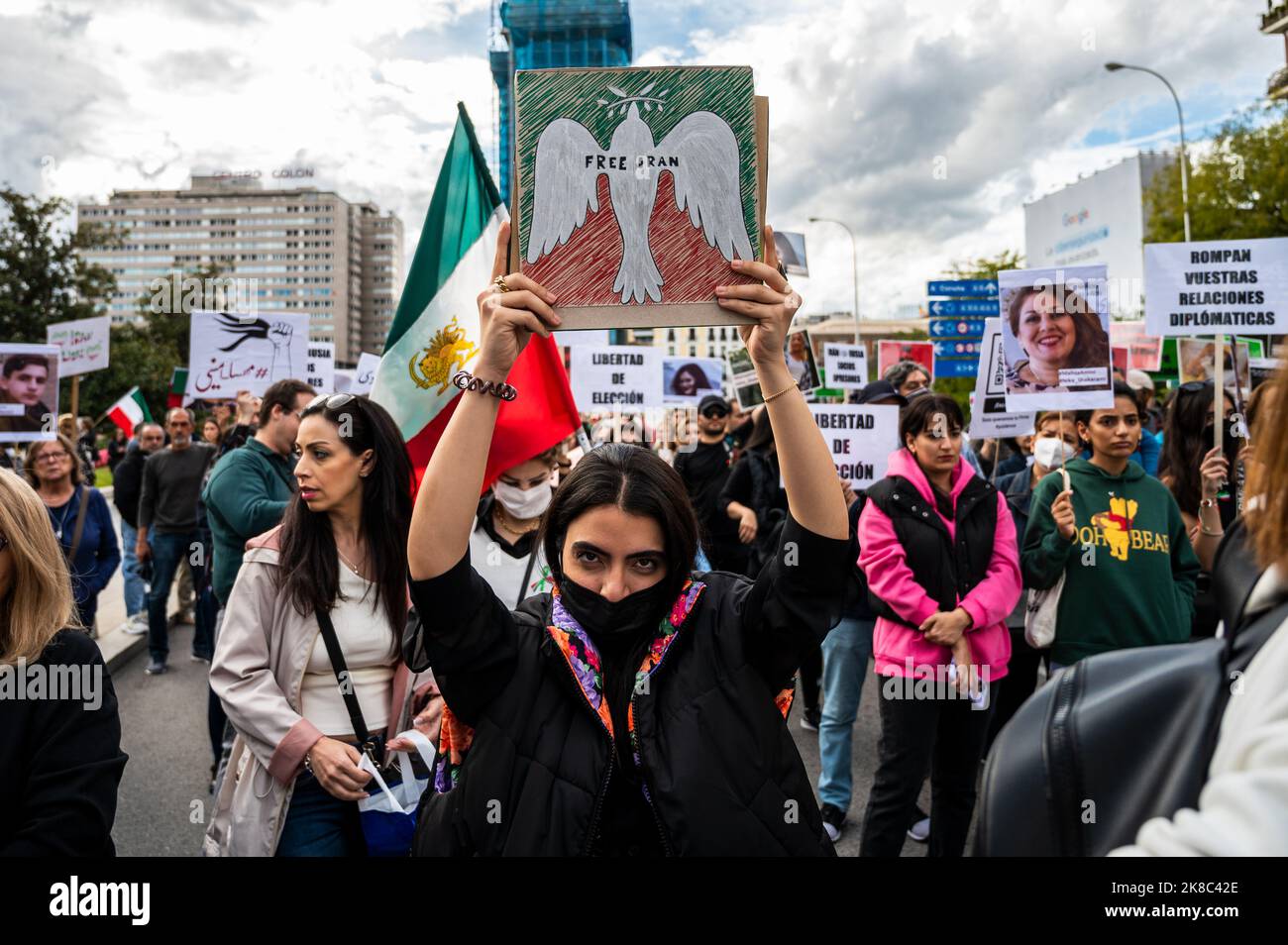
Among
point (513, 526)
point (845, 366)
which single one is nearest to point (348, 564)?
point (513, 526)

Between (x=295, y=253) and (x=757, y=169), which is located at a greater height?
(x=295, y=253)

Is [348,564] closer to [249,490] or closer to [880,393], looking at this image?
[249,490]

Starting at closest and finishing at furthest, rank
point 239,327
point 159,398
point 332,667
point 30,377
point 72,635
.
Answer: point 72,635
point 332,667
point 30,377
point 239,327
point 159,398

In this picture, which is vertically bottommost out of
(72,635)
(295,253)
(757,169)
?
(72,635)

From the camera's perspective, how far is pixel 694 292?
1.84m

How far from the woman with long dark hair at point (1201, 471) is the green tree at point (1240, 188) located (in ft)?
83.0

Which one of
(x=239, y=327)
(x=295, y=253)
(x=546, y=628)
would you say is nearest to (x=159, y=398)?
(x=239, y=327)

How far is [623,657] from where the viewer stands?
186 cm

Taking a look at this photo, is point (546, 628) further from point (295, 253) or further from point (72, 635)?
point (295, 253)

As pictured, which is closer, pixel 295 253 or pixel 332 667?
pixel 332 667

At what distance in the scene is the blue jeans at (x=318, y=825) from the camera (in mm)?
2641

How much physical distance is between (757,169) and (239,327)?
6463mm

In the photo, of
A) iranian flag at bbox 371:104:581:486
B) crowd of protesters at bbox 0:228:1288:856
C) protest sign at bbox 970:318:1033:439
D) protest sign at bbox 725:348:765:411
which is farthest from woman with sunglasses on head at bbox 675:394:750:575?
iranian flag at bbox 371:104:581:486

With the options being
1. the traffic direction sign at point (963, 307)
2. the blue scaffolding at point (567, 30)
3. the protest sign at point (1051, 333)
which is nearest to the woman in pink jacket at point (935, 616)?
the protest sign at point (1051, 333)
